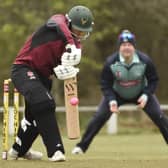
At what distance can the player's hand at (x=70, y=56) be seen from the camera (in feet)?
29.4

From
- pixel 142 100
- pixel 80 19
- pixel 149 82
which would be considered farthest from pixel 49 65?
pixel 149 82

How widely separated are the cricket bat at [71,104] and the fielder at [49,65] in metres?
0.11

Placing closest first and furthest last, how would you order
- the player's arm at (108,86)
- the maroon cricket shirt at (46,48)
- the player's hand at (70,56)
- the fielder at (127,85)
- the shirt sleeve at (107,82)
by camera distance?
the player's hand at (70,56) < the maroon cricket shirt at (46,48) < the fielder at (127,85) < the player's arm at (108,86) < the shirt sleeve at (107,82)

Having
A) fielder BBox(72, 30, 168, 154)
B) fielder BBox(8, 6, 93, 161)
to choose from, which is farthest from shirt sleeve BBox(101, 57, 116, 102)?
fielder BBox(8, 6, 93, 161)

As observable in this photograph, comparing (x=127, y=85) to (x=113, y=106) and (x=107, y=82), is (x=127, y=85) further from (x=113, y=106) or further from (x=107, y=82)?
(x=113, y=106)

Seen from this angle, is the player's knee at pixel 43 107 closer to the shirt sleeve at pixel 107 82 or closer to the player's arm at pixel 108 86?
the player's arm at pixel 108 86

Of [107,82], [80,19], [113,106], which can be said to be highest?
[80,19]

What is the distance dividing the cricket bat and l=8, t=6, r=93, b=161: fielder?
110mm

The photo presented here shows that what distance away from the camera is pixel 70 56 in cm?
896

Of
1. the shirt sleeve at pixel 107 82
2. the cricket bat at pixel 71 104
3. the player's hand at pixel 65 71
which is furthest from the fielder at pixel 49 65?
the shirt sleeve at pixel 107 82

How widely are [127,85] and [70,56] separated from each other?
139 inches

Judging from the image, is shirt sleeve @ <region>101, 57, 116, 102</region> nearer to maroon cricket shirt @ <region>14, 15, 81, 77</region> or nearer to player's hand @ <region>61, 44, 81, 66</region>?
maroon cricket shirt @ <region>14, 15, 81, 77</region>

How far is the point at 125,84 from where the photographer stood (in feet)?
40.8

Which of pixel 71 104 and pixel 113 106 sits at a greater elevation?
pixel 71 104
